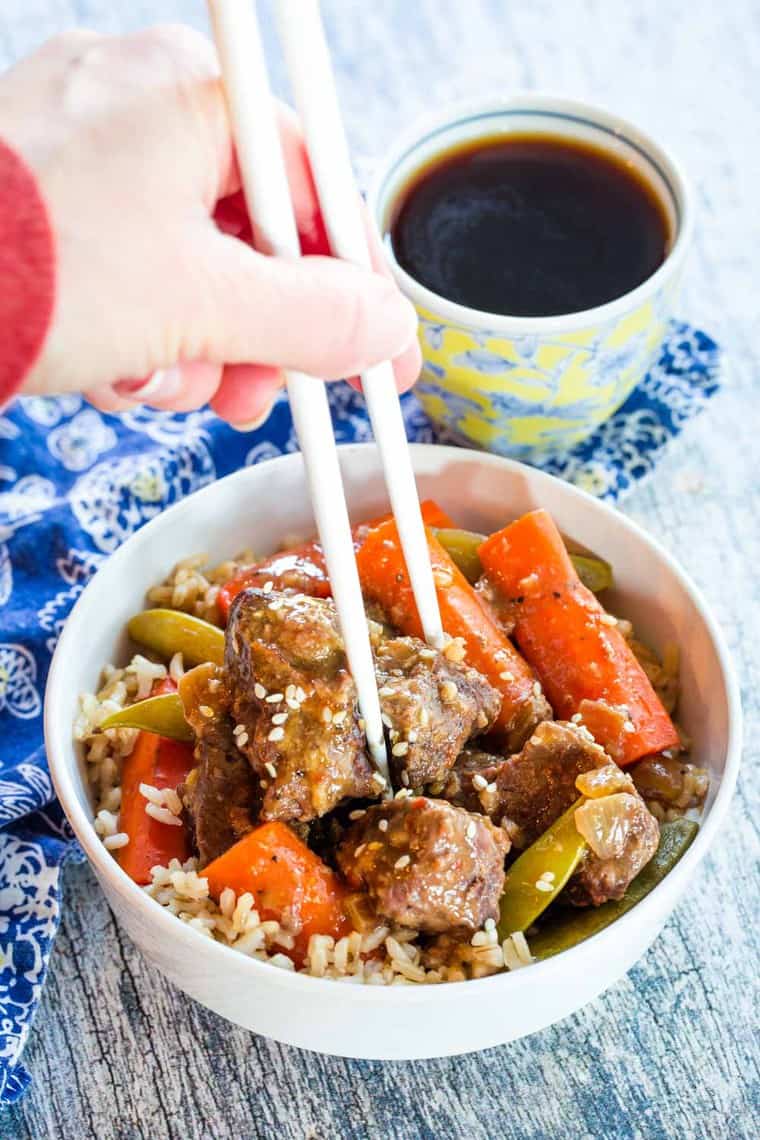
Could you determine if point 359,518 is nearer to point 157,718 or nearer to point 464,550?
point 464,550

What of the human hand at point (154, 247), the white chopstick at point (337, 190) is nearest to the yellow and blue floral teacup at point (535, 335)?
the white chopstick at point (337, 190)

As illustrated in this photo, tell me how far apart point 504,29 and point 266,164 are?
2.84m

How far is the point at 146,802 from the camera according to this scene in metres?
2.03

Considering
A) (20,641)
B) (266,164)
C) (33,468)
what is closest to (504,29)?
(33,468)

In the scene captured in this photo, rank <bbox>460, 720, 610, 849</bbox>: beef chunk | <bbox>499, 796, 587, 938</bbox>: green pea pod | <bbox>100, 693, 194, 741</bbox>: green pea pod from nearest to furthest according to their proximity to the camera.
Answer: <bbox>499, 796, 587, 938</bbox>: green pea pod → <bbox>460, 720, 610, 849</bbox>: beef chunk → <bbox>100, 693, 194, 741</bbox>: green pea pod

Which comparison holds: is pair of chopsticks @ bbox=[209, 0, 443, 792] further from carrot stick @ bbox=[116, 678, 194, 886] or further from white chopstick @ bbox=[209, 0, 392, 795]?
carrot stick @ bbox=[116, 678, 194, 886]

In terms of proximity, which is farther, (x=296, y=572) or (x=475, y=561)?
(x=475, y=561)

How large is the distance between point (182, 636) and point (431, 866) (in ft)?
2.40

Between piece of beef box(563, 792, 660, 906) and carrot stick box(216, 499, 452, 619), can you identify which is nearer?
piece of beef box(563, 792, 660, 906)

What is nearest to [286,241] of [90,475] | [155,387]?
[155,387]

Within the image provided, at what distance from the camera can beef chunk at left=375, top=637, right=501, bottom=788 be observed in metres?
1.89

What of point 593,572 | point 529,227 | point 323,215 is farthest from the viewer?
point 529,227

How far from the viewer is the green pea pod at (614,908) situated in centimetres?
187

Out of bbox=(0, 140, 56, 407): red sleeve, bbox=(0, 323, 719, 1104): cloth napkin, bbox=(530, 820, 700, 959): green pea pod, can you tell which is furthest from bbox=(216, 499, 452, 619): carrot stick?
bbox=(0, 140, 56, 407): red sleeve
